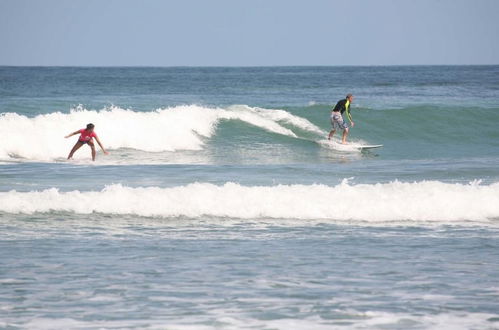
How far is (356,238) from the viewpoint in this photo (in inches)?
438

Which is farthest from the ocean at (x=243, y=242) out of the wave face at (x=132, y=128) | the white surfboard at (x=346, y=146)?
the white surfboard at (x=346, y=146)

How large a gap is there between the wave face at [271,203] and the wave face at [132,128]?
9412 mm

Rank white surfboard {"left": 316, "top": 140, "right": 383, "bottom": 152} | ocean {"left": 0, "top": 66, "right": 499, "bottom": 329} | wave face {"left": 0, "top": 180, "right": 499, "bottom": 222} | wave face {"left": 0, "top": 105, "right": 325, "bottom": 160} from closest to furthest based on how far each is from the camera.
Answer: ocean {"left": 0, "top": 66, "right": 499, "bottom": 329}
wave face {"left": 0, "top": 180, "right": 499, "bottom": 222}
wave face {"left": 0, "top": 105, "right": 325, "bottom": 160}
white surfboard {"left": 316, "top": 140, "right": 383, "bottom": 152}

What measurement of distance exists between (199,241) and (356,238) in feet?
6.83

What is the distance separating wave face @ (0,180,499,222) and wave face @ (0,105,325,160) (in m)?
9.41

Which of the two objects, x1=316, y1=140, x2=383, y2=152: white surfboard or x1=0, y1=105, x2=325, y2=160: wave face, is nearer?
x1=0, y1=105, x2=325, y2=160: wave face

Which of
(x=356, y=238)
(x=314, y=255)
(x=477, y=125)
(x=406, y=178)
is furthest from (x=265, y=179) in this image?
(x=477, y=125)

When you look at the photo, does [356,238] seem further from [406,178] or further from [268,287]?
[406,178]

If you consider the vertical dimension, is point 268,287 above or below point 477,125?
below

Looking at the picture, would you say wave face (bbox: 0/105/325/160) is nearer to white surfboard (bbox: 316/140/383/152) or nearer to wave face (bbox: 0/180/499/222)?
white surfboard (bbox: 316/140/383/152)

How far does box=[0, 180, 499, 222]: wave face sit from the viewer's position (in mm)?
13078

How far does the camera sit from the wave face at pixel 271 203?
13.1m

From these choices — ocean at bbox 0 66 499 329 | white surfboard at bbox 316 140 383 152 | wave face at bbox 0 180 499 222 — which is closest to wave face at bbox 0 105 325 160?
ocean at bbox 0 66 499 329

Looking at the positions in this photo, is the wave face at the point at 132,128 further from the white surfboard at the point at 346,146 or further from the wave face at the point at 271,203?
the wave face at the point at 271,203
